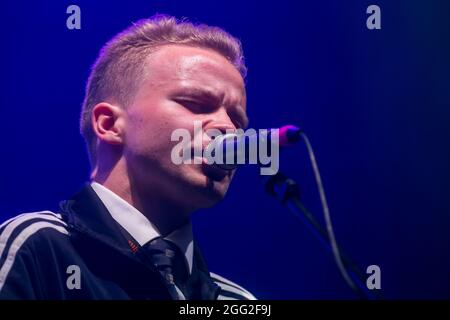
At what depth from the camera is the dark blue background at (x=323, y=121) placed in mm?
1797

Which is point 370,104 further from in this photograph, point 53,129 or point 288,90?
point 53,129

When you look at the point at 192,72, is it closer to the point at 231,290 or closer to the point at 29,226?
the point at 29,226

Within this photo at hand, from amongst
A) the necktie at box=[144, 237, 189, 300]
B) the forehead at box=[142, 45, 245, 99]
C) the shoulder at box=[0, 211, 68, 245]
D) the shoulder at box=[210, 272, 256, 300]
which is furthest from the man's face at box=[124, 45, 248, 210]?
the shoulder at box=[210, 272, 256, 300]

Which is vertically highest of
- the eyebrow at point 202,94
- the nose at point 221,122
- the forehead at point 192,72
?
the forehead at point 192,72

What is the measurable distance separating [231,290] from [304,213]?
0.75m

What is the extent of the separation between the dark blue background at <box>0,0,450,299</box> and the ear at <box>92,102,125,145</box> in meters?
0.20

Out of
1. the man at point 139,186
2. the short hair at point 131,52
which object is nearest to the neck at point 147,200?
the man at point 139,186

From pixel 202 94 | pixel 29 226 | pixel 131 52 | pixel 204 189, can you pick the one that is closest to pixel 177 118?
pixel 202 94

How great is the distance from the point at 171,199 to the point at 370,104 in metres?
0.92

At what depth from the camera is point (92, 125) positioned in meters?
1.66

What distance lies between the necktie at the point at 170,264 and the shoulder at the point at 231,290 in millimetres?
294

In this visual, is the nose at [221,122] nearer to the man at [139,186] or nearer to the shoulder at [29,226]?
the man at [139,186]
